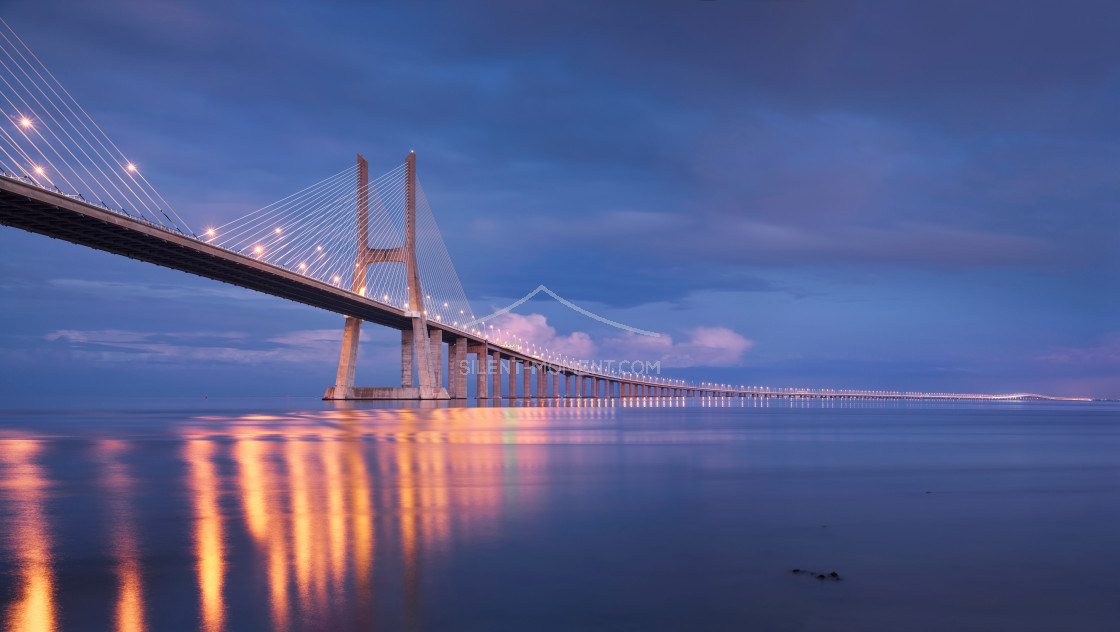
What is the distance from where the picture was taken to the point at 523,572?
28.1 ft

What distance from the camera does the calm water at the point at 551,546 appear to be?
7.00 meters

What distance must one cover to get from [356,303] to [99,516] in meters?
69.9

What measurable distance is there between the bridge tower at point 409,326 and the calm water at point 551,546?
73236 millimetres

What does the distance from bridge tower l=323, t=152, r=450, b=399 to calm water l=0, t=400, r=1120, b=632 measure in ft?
240

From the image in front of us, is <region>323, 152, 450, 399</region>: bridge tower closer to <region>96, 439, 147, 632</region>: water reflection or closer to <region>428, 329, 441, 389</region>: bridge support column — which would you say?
<region>428, 329, 441, 389</region>: bridge support column

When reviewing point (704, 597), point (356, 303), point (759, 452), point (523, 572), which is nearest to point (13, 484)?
point (523, 572)

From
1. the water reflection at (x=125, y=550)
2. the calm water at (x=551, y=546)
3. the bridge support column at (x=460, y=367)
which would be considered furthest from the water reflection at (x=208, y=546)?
the bridge support column at (x=460, y=367)

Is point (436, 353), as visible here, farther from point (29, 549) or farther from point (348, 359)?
point (29, 549)

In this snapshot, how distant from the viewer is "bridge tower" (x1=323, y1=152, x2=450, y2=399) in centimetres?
9494

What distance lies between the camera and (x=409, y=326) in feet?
324

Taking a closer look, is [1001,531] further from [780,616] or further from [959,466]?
[959,466]

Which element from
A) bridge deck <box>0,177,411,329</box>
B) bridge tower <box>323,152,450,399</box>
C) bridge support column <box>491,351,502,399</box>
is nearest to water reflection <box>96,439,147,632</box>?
bridge deck <box>0,177,411,329</box>

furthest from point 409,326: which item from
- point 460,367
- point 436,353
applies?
point 460,367

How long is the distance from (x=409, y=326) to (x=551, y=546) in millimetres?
90631
